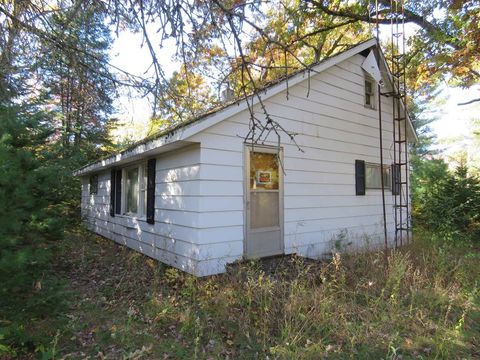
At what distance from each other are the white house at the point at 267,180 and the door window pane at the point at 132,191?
3 centimetres

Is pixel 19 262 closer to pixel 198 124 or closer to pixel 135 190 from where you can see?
pixel 198 124

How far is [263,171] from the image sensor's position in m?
6.53

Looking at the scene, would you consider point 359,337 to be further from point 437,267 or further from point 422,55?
point 422,55

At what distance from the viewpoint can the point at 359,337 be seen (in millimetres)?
3564

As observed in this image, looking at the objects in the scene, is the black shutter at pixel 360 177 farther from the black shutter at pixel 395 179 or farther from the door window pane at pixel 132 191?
the door window pane at pixel 132 191

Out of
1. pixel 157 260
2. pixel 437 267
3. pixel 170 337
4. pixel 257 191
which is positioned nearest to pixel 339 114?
pixel 257 191

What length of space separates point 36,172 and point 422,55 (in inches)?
437

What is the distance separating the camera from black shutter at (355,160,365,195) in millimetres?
8383

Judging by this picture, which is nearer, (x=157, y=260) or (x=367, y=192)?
(x=157, y=260)

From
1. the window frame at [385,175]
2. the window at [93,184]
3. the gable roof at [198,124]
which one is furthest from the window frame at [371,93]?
the window at [93,184]

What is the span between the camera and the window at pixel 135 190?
25.4 ft

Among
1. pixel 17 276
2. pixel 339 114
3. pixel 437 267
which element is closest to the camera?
pixel 17 276

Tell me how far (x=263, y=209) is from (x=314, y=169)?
1.71 m

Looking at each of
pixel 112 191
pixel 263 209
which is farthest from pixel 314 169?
pixel 112 191
